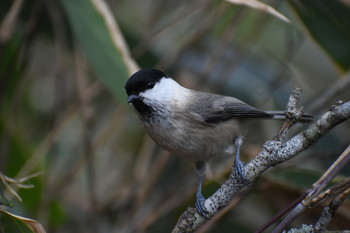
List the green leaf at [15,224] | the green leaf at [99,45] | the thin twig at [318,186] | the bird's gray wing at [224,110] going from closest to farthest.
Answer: the thin twig at [318,186], the green leaf at [15,224], the green leaf at [99,45], the bird's gray wing at [224,110]

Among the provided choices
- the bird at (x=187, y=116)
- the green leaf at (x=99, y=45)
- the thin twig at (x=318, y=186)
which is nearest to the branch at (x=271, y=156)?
the thin twig at (x=318, y=186)

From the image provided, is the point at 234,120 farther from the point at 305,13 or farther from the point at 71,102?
the point at 71,102

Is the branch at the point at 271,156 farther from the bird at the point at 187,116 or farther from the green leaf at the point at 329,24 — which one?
the green leaf at the point at 329,24

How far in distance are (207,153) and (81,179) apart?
1.63 meters

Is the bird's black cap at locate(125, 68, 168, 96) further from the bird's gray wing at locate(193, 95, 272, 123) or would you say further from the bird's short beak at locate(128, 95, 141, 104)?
the bird's gray wing at locate(193, 95, 272, 123)

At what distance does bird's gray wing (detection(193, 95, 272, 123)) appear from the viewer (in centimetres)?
225

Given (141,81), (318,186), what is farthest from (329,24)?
(318,186)

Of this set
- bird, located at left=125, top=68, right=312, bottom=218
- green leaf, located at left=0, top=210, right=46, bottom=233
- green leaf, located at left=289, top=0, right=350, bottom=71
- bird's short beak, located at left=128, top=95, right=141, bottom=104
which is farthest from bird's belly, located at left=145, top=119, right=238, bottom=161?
green leaf, located at left=0, top=210, right=46, bottom=233

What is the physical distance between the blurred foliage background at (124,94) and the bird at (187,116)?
0.40ft

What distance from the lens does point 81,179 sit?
363 centimetres

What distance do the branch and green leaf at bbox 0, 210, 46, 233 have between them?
40 centimetres

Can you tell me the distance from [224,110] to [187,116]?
7.3 inches

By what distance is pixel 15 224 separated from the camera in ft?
5.01

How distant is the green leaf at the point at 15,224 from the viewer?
145 cm
